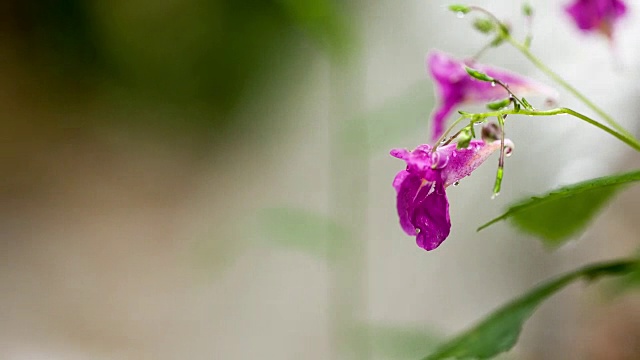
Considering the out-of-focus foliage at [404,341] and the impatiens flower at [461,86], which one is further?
the out-of-focus foliage at [404,341]

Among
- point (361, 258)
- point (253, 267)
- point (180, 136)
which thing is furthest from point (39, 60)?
point (361, 258)

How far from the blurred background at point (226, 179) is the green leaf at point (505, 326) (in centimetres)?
60

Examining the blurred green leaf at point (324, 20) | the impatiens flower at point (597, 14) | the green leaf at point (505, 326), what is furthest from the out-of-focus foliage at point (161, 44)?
the green leaf at point (505, 326)

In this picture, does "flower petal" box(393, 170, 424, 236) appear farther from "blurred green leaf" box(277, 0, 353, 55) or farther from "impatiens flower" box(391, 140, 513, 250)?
"blurred green leaf" box(277, 0, 353, 55)

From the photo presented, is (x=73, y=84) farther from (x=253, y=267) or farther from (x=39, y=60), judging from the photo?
(x=253, y=267)

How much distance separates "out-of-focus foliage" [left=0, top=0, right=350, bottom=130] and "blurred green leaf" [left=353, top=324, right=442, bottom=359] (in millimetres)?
466

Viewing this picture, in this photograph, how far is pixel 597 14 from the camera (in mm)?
464

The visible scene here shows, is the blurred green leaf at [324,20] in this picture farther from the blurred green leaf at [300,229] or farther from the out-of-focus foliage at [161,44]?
the out-of-focus foliage at [161,44]

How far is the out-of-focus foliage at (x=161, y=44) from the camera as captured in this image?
108cm

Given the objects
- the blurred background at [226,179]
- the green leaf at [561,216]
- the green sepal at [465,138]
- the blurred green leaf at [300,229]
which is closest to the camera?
the green sepal at [465,138]

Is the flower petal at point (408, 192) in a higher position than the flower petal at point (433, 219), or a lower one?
higher

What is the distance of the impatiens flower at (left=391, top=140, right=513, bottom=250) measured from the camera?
294 millimetres

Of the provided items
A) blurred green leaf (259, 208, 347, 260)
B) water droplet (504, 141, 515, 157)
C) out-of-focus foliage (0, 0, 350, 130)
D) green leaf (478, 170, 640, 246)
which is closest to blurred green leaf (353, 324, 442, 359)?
blurred green leaf (259, 208, 347, 260)

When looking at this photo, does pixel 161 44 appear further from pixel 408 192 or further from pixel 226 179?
pixel 408 192
